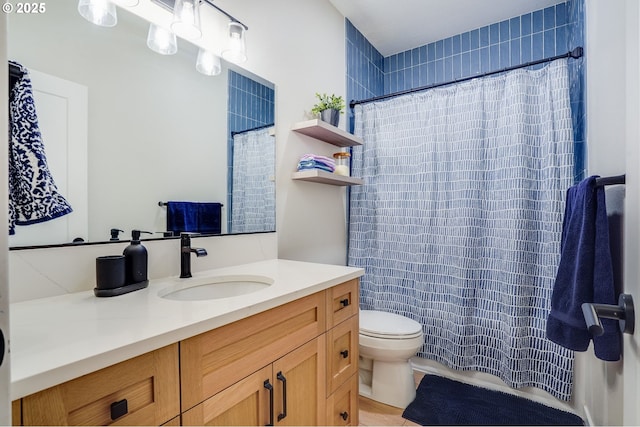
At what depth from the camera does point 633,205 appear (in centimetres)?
58

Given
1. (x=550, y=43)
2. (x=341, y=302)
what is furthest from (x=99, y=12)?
(x=550, y=43)

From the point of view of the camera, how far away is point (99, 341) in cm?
65

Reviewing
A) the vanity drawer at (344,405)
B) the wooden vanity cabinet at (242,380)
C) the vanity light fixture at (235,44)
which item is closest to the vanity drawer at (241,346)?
the wooden vanity cabinet at (242,380)

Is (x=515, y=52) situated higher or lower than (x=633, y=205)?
higher

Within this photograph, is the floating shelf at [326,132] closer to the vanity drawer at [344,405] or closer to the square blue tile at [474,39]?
the square blue tile at [474,39]

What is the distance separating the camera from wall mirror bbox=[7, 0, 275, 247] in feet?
3.25

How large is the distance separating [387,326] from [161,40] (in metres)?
1.81

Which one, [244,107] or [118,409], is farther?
[244,107]

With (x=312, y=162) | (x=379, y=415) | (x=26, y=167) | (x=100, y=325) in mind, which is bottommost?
(x=379, y=415)

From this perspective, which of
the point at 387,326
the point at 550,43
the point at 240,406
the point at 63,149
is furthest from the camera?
the point at 550,43

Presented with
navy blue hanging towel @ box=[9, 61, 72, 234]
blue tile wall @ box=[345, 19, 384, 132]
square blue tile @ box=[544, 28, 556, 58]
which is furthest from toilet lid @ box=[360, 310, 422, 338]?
square blue tile @ box=[544, 28, 556, 58]

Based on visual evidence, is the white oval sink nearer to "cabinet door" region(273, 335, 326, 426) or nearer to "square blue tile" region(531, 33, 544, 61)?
"cabinet door" region(273, 335, 326, 426)

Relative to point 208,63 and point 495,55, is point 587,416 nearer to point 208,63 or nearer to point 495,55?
point 495,55

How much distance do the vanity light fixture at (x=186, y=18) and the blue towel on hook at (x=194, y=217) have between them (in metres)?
0.72
